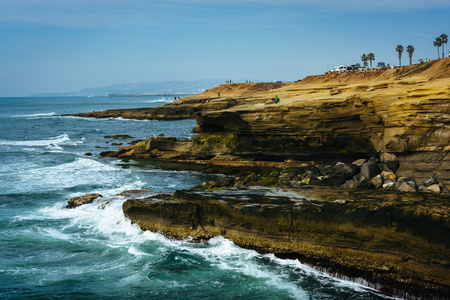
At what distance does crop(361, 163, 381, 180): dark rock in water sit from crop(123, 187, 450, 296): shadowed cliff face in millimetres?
4024

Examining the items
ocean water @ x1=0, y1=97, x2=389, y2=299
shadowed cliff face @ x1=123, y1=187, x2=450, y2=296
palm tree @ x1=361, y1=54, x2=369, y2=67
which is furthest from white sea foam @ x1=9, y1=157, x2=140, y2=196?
palm tree @ x1=361, y1=54, x2=369, y2=67

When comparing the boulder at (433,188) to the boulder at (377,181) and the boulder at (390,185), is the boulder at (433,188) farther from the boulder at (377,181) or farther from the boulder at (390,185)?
the boulder at (377,181)

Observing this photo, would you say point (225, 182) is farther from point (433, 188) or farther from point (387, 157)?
point (433, 188)

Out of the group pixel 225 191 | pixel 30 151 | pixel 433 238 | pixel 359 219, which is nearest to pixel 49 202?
pixel 225 191

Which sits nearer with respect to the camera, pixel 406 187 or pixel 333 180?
pixel 406 187

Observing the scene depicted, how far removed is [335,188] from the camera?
14.2 metres

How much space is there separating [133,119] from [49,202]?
2567 inches

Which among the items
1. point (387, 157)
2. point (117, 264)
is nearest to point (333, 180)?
point (387, 157)

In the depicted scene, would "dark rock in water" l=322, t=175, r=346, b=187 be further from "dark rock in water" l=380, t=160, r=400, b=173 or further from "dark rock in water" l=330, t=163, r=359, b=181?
"dark rock in water" l=380, t=160, r=400, b=173

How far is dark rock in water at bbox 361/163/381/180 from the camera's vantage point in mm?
17250

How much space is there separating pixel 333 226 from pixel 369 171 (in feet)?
21.9

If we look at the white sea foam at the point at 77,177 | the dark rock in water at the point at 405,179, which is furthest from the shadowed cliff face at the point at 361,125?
the white sea foam at the point at 77,177

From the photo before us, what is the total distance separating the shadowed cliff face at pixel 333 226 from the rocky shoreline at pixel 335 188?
26 mm

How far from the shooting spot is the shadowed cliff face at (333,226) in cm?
1026
